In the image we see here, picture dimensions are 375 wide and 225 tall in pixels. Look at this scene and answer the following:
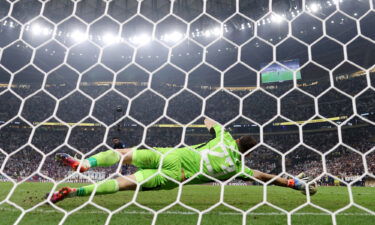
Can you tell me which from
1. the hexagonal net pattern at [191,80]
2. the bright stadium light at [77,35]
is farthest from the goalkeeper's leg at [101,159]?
the bright stadium light at [77,35]

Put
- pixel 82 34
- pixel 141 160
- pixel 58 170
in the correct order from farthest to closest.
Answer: pixel 82 34
pixel 58 170
pixel 141 160

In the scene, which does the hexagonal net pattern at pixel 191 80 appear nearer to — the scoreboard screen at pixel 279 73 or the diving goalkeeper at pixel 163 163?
the scoreboard screen at pixel 279 73

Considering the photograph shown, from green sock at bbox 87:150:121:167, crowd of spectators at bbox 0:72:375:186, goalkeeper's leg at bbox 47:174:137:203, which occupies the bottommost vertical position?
crowd of spectators at bbox 0:72:375:186

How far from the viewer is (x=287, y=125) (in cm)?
1973

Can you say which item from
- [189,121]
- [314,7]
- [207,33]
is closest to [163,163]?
[314,7]

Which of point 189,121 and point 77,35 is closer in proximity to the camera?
point 77,35

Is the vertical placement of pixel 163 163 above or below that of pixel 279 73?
above

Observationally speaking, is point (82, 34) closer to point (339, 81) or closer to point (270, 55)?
point (270, 55)

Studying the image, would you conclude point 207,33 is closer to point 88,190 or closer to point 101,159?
point 101,159

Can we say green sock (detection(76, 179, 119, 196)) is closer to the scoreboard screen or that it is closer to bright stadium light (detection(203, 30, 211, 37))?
bright stadium light (detection(203, 30, 211, 37))

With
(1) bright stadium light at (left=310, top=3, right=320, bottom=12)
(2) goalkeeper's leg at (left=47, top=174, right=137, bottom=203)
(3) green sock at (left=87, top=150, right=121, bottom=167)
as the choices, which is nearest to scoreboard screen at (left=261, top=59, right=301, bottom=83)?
(1) bright stadium light at (left=310, top=3, right=320, bottom=12)

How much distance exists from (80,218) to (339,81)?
1952 centimetres

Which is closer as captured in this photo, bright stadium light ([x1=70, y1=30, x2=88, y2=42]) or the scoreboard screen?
bright stadium light ([x1=70, y1=30, x2=88, y2=42])

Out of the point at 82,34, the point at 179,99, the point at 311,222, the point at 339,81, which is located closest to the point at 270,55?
the point at 339,81
